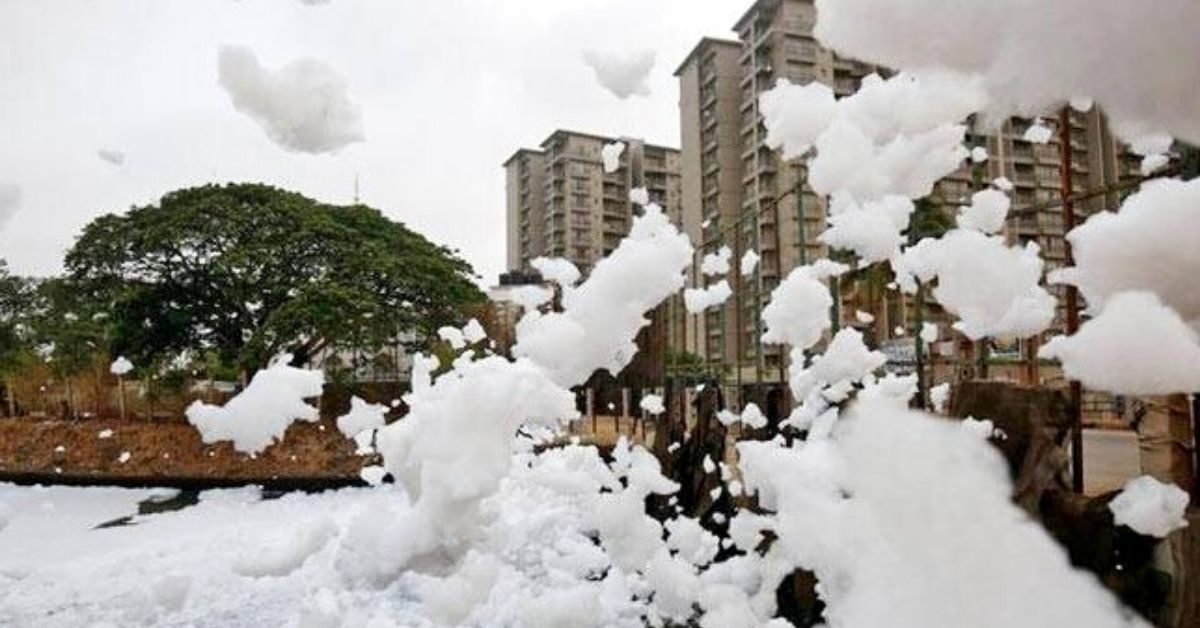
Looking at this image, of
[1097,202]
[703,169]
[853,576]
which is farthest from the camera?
[703,169]

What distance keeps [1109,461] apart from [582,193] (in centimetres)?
5228

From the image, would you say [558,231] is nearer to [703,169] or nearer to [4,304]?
[703,169]

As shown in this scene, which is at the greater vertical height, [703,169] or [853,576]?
[703,169]

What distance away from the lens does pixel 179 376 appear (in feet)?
59.5

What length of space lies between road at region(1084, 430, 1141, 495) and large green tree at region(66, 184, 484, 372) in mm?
13089

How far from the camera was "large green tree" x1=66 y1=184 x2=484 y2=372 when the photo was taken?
682 inches

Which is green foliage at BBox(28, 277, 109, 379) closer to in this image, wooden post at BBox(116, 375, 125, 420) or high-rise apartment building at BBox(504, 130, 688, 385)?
wooden post at BBox(116, 375, 125, 420)

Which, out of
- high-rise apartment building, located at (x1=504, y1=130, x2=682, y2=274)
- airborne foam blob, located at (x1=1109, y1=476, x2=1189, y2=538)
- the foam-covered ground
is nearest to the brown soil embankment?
the foam-covered ground

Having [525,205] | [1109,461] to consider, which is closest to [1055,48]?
[1109,461]

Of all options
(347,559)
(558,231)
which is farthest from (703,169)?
(347,559)

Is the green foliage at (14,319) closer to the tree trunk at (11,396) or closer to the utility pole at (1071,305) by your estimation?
the tree trunk at (11,396)

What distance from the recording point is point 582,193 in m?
56.2

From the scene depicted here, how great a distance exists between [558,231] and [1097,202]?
52.4 meters

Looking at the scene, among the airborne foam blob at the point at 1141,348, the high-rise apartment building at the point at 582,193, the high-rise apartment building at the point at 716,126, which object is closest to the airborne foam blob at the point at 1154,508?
the airborne foam blob at the point at 1141,348
